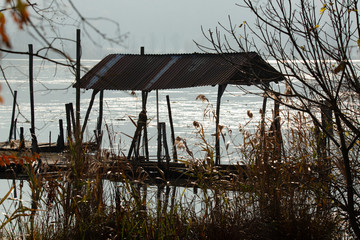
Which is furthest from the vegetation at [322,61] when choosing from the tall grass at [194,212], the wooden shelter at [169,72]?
the wooden shelter at [169,72]

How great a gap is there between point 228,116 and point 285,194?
35.3 meters

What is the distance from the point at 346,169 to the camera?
5172 millimetres

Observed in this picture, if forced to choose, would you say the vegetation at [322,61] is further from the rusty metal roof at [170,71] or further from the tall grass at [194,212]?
the rusty metal roof at [170,71]

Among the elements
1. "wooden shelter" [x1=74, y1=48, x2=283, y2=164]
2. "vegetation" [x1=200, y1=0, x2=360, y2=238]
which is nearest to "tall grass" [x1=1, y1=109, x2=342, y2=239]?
"vegetation" [x1=200, y1=0, x2=360, y2=238]

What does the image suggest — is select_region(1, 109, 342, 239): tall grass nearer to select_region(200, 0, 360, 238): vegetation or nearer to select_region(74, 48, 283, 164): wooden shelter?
select_region(200, 0, 360, 238): vegetation

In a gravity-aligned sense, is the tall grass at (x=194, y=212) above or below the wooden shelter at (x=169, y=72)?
below

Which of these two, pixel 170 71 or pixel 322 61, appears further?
pixel 170 71

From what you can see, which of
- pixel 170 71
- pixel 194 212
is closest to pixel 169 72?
pixel 170 71

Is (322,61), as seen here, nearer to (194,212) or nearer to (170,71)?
(194,212)

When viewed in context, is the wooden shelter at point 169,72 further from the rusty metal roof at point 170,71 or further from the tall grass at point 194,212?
the tall grass at point 194,212

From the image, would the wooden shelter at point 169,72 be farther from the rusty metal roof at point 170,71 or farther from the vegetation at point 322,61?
the vegetation at point 322,61

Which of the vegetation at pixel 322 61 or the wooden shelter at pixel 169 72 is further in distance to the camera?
the wooden shelter at pixel 169 72

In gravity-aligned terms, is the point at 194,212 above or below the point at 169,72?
below

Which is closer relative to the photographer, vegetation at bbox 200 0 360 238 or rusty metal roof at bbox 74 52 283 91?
vegetation at bbox 200 0 360 238
